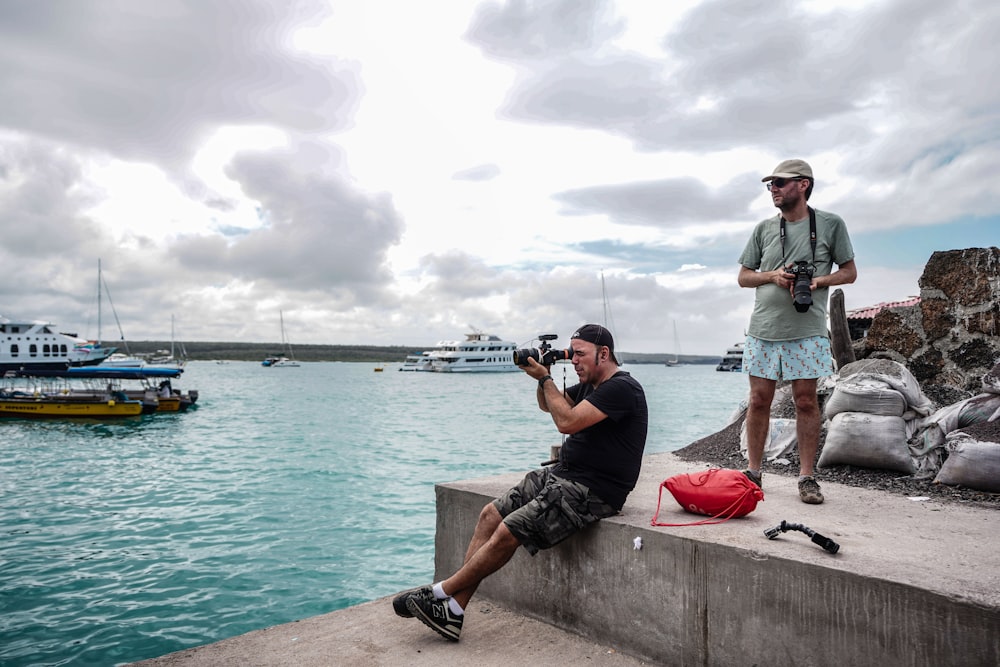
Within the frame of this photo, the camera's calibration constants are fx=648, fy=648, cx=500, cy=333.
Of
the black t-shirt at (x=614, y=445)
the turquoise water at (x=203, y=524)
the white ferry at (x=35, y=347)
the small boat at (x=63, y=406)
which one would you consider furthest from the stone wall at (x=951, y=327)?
the white ferry at (x=35, y=347)

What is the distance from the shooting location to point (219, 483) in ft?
49.9

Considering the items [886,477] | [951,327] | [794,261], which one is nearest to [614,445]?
[794,261]

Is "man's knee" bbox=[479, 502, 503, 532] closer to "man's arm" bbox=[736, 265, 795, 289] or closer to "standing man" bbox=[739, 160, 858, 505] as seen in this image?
"standing man" bbox=[739, 160, 858, 505]

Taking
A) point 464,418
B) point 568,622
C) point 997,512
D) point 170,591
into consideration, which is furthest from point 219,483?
point 464,418

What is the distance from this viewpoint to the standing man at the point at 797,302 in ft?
12.3

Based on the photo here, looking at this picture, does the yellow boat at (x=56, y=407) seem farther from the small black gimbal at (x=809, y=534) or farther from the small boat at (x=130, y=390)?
the small black gimbal at (x=809, y=534)

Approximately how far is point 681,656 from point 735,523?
67 cm

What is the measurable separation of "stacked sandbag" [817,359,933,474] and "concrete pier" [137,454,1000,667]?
0.50 meters

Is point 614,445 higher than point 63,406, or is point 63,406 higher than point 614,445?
point 614,445

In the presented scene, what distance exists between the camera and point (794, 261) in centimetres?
382

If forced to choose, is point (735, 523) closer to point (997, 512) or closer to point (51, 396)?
point (997, 512)

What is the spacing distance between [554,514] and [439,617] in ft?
2.44

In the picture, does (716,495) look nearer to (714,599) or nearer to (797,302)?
(714,599)

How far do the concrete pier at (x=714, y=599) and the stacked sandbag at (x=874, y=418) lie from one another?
0.50 meters
